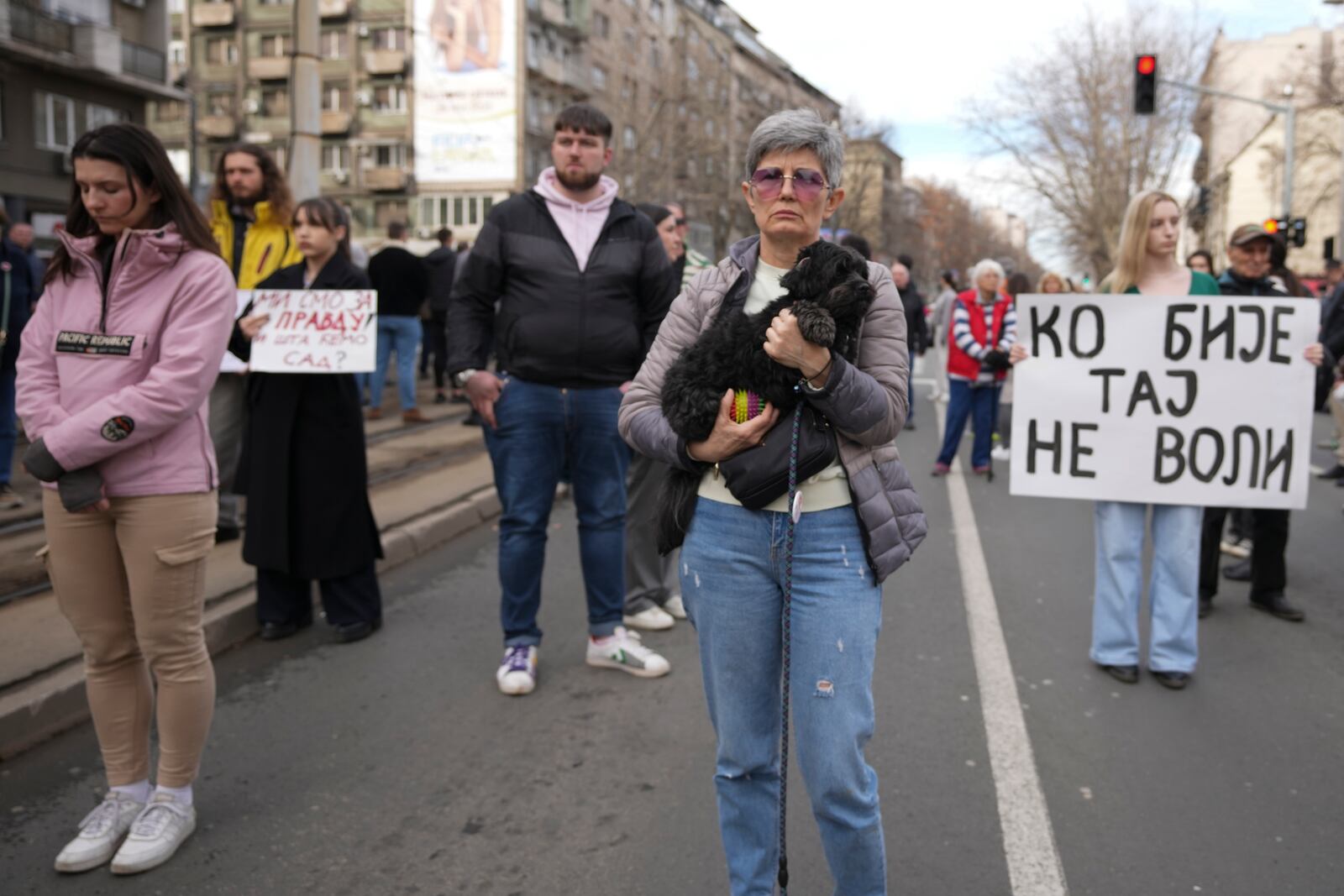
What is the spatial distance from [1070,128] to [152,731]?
1944 inches

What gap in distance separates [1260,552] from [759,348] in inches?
183

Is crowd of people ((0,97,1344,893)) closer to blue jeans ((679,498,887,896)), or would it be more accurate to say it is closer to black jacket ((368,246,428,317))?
blue jeans ((679,498,887,896))

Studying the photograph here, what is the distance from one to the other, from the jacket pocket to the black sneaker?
521 centimetres

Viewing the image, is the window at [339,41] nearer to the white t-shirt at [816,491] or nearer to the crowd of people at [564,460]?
the crowd of people at [564,460]

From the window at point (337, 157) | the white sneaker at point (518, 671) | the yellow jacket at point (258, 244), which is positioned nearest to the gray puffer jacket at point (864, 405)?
the white sneaker at point (518, 671)

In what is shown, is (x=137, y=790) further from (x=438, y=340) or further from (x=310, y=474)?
(x=438, y=340)

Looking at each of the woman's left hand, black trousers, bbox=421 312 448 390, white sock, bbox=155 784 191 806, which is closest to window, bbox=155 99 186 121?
black trousers, bbox=421 312 448 390

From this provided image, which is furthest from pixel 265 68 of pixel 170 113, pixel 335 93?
pixel 170 113

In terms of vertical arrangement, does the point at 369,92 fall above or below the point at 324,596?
above

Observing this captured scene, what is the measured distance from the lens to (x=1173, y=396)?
16.0 ft

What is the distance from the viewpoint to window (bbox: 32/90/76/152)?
31.8m

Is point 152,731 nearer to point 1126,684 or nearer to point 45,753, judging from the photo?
point 45,753

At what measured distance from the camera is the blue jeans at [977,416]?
10484mm

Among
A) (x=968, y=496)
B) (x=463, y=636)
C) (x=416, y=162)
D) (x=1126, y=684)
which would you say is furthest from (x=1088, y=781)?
(x=416, y=162)
